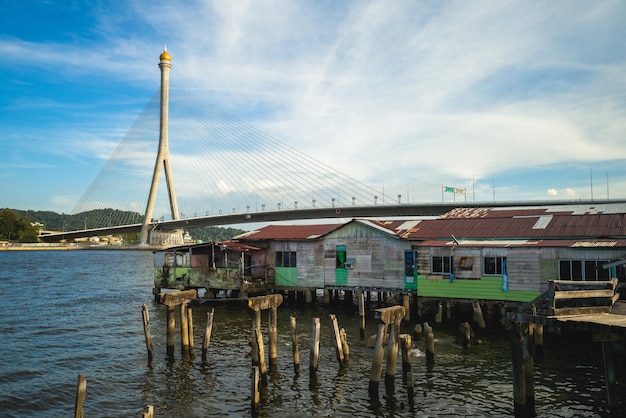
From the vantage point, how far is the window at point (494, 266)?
83.8 feet

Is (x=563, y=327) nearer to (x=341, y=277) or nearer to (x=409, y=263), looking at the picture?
(x=409, y=263)

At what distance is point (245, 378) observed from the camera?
17578 mm

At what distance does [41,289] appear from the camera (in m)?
47.2

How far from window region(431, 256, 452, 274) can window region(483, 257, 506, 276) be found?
1877mm

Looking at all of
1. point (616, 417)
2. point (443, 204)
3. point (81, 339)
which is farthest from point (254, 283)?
point (443, 204)

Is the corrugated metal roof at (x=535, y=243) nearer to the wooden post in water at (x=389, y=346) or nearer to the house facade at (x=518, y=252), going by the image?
the house facade at (x=518, y=252)

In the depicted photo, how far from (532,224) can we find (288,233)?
1729cm

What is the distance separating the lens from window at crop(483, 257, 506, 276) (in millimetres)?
25531

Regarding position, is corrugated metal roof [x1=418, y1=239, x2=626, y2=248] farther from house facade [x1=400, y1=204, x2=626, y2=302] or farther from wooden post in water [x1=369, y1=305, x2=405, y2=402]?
wooden post in water [x1=369, y1=305, x2=405, y2=402]

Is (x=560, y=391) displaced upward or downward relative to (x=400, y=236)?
downward

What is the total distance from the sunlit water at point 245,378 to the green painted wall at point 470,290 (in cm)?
215

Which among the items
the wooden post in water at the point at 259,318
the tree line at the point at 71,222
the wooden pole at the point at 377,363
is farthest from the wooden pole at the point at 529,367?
the tree line at the point at 71,222

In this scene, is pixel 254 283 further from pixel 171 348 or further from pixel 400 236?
pixel 171 348

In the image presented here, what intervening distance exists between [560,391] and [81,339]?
2177 cm
